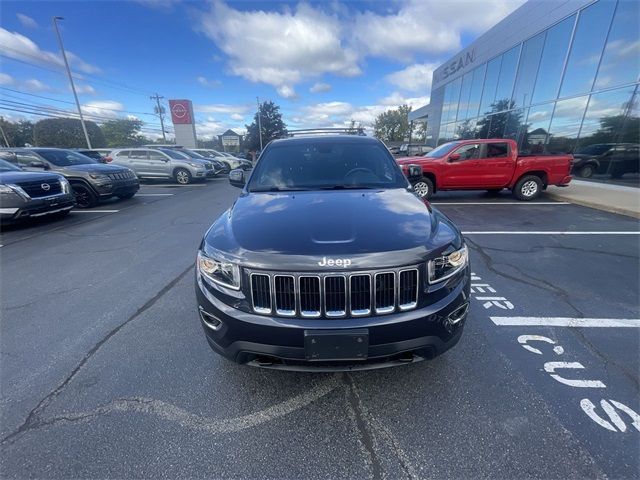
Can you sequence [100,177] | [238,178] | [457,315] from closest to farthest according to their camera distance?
[457,315]
[238,178]
[100,177]

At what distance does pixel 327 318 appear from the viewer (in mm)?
1749

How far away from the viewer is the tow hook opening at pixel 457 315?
1.89 metres

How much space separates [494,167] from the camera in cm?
892

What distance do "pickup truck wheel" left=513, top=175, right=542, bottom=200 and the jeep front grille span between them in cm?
937

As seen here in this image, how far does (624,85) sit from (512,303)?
12631 millimetres

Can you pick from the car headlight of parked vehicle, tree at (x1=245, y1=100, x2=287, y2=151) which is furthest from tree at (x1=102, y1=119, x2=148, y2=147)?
the car headlight of parked vehicle

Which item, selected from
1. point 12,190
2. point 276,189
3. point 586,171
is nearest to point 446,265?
point 276,189

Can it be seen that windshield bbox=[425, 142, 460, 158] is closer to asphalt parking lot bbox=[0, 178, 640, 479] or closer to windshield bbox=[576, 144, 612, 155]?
asphalt parking lot bbox=[0, 178, 640, 479]

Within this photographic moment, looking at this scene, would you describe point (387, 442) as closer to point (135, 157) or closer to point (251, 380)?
point (251, 380)

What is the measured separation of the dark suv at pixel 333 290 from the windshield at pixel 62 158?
9969mm

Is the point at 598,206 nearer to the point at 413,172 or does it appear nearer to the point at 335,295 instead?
the point at 413,172

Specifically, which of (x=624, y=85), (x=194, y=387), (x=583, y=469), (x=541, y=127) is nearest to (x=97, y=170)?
(x=194, y=387)

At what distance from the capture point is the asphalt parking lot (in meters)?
1.66

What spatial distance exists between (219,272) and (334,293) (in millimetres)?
778
